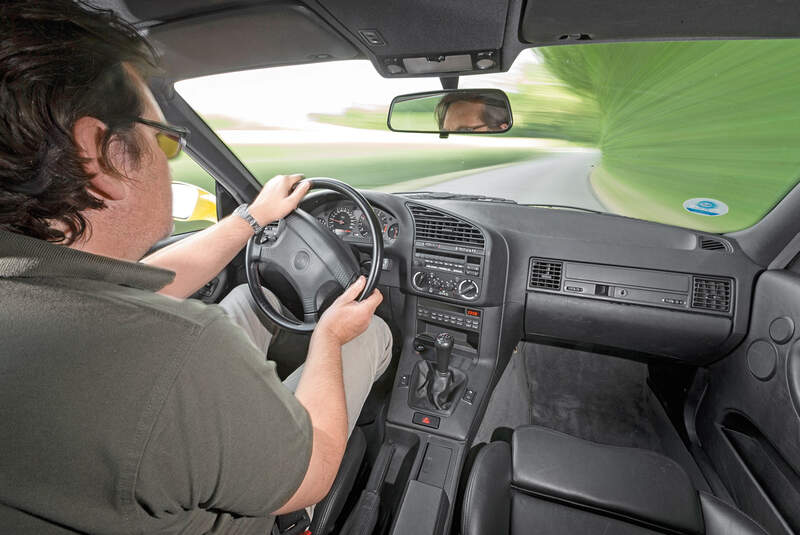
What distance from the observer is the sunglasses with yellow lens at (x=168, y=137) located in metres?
1.00

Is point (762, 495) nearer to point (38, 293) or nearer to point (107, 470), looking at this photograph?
point (107, 470)

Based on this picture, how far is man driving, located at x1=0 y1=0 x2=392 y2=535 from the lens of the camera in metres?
0.61

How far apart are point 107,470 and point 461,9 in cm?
164

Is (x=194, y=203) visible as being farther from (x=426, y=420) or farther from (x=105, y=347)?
(x=105, y=347)

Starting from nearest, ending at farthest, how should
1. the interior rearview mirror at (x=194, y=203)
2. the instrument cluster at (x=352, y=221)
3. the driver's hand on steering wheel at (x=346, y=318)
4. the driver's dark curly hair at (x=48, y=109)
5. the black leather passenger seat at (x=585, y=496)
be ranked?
the driver's dark curly hair at (x=48, y=109), the black leather passenger seat at (x=585, y=496), the driver's hand on steering wheel at (x=346, y=318), the instrument cluster at (x=352, y=221), the interior rearview mirror at (x=194, y=203)

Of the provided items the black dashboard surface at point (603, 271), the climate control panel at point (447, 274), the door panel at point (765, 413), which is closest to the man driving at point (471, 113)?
the black dashboard surface at point (603, 271)

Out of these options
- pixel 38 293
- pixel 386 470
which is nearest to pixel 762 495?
pixel 386 470

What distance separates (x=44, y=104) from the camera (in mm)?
735

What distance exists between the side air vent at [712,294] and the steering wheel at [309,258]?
154 centimetres

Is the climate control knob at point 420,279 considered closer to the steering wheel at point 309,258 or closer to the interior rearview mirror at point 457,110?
the steering wheel at point 309,258

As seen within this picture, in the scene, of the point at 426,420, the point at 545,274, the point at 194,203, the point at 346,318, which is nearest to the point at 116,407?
the point at 346,318

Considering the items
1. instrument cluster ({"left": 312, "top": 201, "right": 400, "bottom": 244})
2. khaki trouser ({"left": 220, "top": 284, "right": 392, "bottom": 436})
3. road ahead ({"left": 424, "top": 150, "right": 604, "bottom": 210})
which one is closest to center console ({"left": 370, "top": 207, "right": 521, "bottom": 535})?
instrument cluster ({"left": 312, "top": 201, "right": 400, "bottom": 244})

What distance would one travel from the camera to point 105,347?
24.9 inches

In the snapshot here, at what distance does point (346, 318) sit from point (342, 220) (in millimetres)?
989
